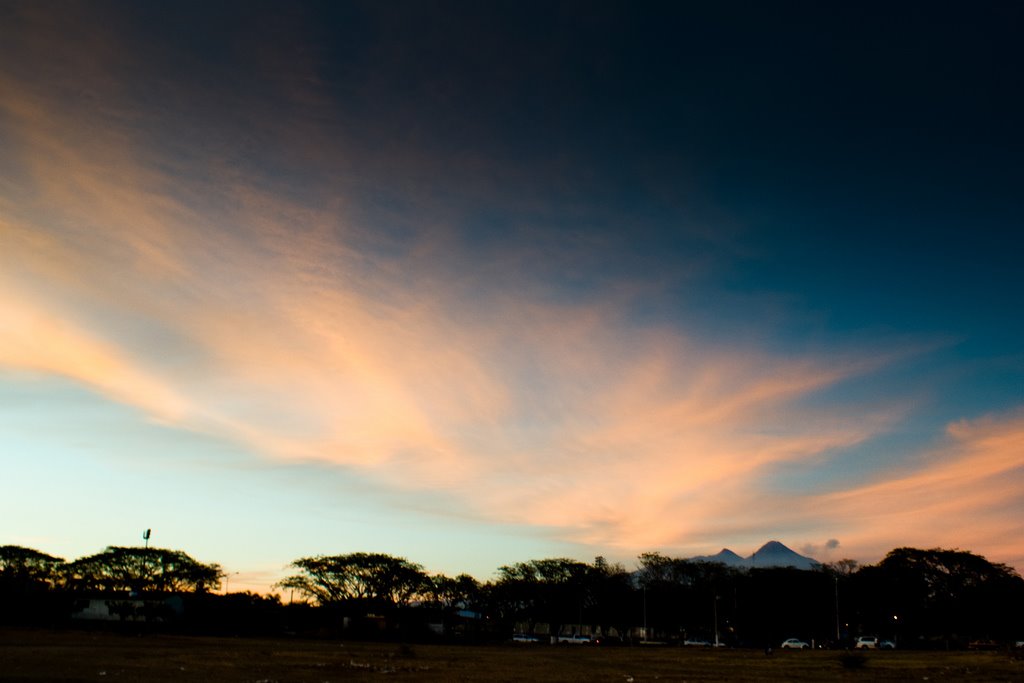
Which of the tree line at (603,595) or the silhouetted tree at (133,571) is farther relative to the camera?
the silhouetted tree at (133,571)

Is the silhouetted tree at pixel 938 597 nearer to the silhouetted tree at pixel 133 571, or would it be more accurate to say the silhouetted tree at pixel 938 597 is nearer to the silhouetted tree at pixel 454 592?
the silhouetted tree at pixel 454 592

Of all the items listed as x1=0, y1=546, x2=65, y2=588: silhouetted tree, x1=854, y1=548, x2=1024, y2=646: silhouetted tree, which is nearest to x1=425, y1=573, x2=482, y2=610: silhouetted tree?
x1=0, y1=546, x2=65, y2=588: silhouetted tree

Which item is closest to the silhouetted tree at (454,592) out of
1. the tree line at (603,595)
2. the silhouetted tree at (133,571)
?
the tree line at (603,595)

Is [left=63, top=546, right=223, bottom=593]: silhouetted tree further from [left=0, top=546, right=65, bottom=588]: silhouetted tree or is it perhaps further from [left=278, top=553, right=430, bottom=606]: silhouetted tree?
[left=278, top=553, right=430, bottom=606]: silhouetted tree

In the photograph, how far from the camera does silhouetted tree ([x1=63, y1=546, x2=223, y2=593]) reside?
12544 centimetres

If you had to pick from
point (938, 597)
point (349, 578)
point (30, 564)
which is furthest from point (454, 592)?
point (938, 597)

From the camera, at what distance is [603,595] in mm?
138250

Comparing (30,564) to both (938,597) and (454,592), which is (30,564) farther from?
(938,597)

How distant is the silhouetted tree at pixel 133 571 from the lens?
412 ft

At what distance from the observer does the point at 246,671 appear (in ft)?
96.9

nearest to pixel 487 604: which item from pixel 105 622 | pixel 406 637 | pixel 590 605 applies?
pixel 590 605

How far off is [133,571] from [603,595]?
79198 mm

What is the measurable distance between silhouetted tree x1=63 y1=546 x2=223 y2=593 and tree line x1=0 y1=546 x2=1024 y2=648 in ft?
0.63

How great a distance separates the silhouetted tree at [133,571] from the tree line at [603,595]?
0.19m
